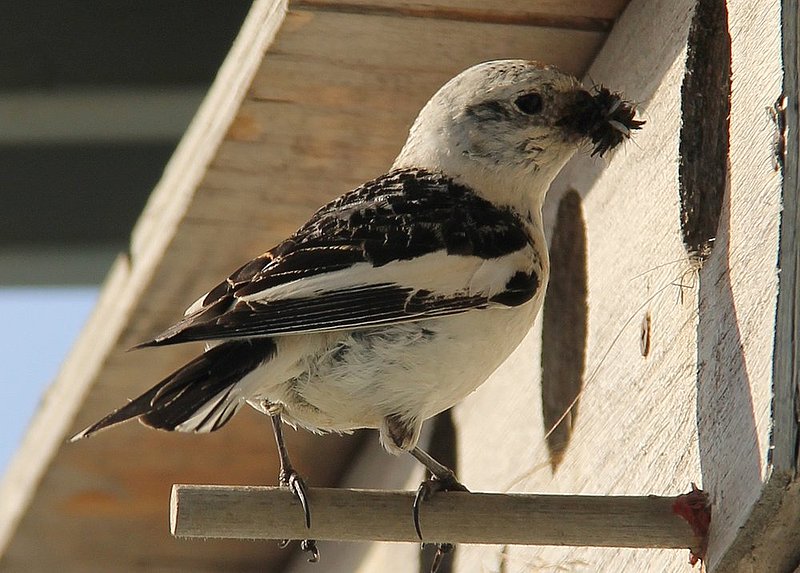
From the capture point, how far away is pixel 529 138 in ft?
7.74

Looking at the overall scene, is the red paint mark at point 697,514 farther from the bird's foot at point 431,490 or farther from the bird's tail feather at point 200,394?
the bird's tail feather at point 200,394

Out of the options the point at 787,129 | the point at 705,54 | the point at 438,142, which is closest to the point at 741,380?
the point at 787,129

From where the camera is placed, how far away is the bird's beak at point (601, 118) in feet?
7.36

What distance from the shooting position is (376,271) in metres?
2.02

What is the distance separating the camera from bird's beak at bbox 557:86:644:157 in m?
2.24

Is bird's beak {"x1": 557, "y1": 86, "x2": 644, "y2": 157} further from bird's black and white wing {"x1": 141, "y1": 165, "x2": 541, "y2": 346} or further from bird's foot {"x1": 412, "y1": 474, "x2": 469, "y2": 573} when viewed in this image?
bird's foot {"x1": 412, "y1": 474, "x2": 469, "y2": 573}

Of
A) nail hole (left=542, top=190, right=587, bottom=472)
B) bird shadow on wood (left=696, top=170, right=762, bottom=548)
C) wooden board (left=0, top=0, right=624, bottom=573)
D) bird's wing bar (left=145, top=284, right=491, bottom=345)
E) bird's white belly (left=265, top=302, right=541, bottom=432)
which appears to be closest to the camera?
bird shadow on wood (left=696, top=170, right=762, bottom=548)

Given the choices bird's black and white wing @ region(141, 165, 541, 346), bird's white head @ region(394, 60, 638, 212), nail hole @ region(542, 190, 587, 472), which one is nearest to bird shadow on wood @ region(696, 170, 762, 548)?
bird's black and white wing @ region(141, 165, 541, 346)

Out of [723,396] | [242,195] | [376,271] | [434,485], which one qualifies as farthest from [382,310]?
[242,195]

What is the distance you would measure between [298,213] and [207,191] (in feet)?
0.67

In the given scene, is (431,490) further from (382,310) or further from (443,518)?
(382,310)

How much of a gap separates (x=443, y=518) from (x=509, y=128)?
0.77 meters

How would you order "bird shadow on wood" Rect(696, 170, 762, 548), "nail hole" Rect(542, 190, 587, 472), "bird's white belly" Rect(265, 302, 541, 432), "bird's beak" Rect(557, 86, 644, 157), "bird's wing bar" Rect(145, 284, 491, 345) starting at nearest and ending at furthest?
"bird shadow on wood" Rect(696, 170, 762, 548) < "bird's wing bar" Rect(145, 284, 491, 345) < "bird's white belly" Rect(265, 302, 541, 432) < "bird's beak" Rect(557, 86, 644, 157) < "nail hole" Rect(542, 190, 587, 472)

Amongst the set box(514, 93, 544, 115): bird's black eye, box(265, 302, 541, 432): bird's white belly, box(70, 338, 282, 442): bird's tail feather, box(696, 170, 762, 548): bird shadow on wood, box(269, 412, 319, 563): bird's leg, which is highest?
box(514, 93, 544, 115): bird's black eye
